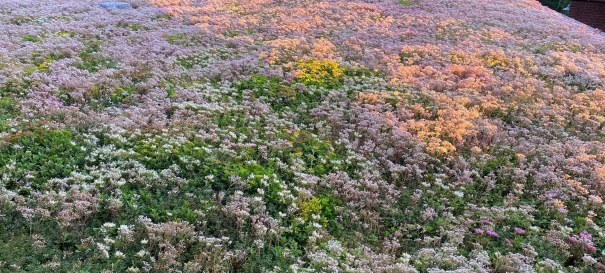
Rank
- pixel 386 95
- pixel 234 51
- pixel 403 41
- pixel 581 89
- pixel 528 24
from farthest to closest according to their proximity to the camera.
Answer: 1. pixel 528 24
2. pixel 403 41
3. pixel 234 51
4. pixel 581 89
5. pixel 386 95

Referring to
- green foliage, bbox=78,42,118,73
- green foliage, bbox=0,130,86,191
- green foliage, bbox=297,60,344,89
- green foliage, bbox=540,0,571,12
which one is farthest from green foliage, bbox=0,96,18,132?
green foliage, bbox=540,0,571,12

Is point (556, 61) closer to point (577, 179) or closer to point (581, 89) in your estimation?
point (581, 89)

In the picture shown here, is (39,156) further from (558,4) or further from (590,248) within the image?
(558,4)

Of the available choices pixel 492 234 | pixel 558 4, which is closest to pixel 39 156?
pixel 492 234

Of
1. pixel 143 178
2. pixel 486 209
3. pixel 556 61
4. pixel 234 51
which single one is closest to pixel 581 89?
pixel 556 61

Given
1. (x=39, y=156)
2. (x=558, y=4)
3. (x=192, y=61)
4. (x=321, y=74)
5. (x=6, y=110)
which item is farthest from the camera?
(x=558, y=4)
